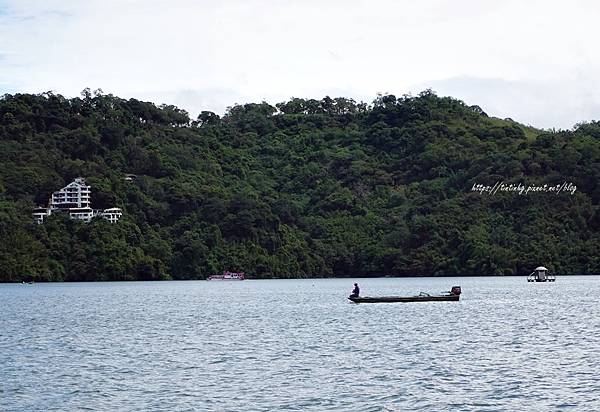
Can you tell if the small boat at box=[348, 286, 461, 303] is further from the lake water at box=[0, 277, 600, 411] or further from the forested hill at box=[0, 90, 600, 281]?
the forested hill at box=[0, 90, 600, 281]

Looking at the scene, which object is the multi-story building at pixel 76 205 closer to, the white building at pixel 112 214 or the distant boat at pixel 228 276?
the white building at pixel 112 214

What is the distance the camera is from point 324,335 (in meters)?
54.9

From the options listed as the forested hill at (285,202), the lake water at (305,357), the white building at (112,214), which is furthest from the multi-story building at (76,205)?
the lake water at (305,357)

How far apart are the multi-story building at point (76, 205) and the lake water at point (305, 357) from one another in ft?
203

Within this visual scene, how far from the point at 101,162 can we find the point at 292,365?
5109 inches

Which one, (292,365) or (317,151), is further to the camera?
(317,151)

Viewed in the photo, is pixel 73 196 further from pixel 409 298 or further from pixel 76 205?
pixel 409 298

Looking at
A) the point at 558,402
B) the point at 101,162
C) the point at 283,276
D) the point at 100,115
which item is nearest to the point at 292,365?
the point at 558,402

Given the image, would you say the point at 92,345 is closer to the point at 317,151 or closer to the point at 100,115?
the point at 100,115

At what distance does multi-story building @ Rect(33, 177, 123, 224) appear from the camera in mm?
142500

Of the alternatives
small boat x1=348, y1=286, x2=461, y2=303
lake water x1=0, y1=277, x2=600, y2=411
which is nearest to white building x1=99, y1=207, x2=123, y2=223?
lake water x1=0, y1=277, x2=600, y2=411

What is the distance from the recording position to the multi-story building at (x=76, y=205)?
468 ft

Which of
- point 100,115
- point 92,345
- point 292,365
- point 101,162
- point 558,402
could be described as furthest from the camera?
point 100,115

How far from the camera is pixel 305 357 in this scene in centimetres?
4462
